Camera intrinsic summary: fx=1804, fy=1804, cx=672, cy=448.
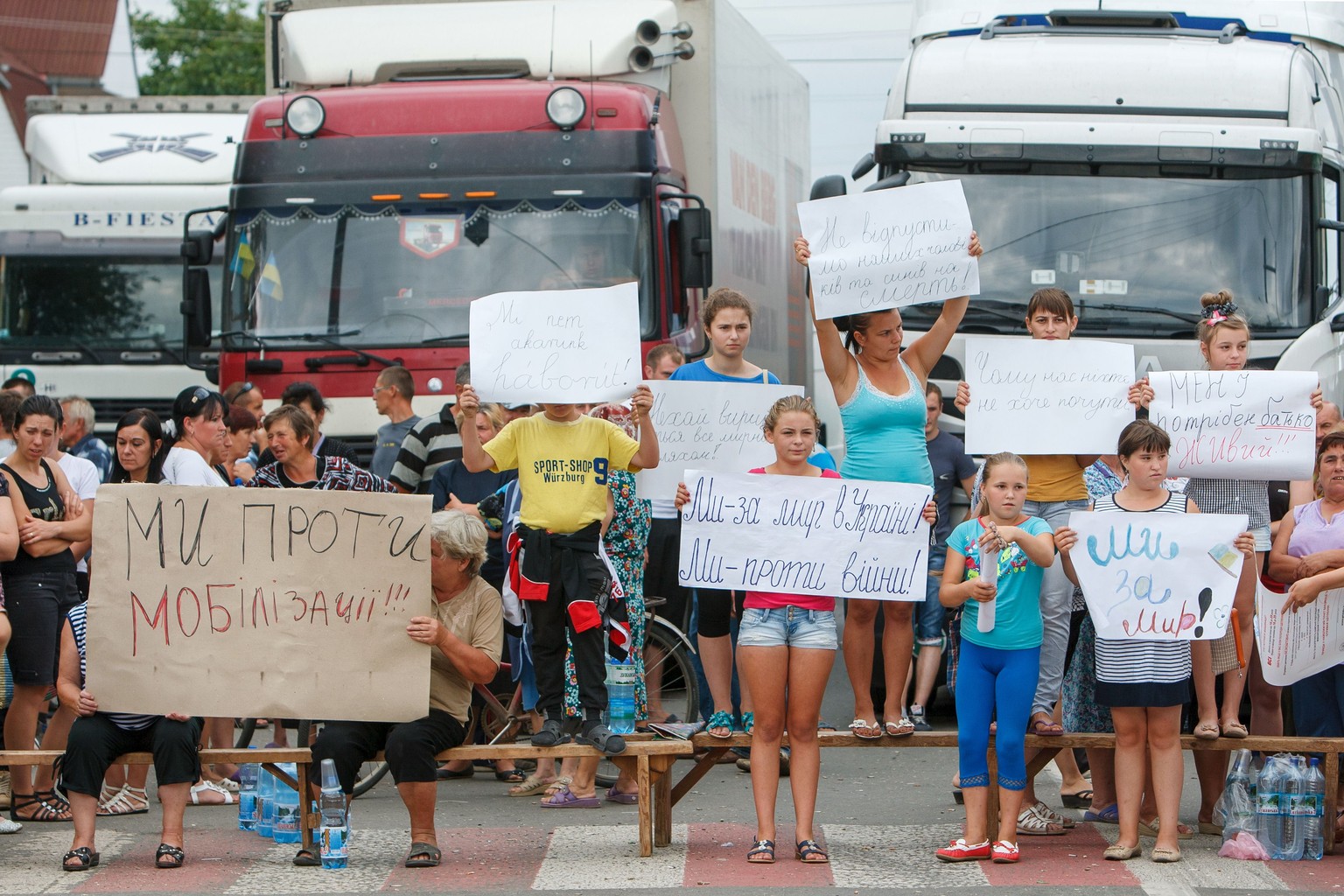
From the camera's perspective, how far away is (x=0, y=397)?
8.66 m

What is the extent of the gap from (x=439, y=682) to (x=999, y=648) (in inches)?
85.9

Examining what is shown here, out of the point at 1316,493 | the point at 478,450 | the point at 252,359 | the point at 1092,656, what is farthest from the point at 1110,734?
the point at 252,359

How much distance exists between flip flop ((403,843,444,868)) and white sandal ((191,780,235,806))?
178 centimetres

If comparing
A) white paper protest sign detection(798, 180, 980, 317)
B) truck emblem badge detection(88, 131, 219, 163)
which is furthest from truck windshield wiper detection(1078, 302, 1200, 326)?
truck emblem badge detection(88, 131, 219, 163)

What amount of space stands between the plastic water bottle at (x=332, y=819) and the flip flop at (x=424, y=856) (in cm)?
26

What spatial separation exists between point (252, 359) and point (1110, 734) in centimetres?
625

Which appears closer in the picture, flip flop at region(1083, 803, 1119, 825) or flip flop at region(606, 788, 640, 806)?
flip flop at region(1083, 803, 1119, 825)

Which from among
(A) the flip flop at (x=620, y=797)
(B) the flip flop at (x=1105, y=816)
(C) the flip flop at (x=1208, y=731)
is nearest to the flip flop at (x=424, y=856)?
(A) the flip flop at (x=620, y=797)

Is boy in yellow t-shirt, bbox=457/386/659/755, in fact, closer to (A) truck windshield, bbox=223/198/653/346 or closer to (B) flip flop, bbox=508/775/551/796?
(B) flip flop, bbox=508/775/551/796

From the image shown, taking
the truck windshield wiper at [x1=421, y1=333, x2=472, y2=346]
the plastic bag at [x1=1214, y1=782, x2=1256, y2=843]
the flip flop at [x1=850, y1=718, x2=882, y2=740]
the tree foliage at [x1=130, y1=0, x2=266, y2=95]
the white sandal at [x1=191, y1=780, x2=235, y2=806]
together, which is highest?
the tree foliage at [x1=130, y1=0, x2=266, y2=95]

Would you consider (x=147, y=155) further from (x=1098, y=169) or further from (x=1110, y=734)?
(x=1110, y=734)

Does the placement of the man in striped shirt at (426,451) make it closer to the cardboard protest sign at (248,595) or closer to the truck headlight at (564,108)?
the cardboard protest sign at (248,595)

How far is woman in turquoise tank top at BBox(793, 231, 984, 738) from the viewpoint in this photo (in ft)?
23.4

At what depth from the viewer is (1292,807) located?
275 inches
